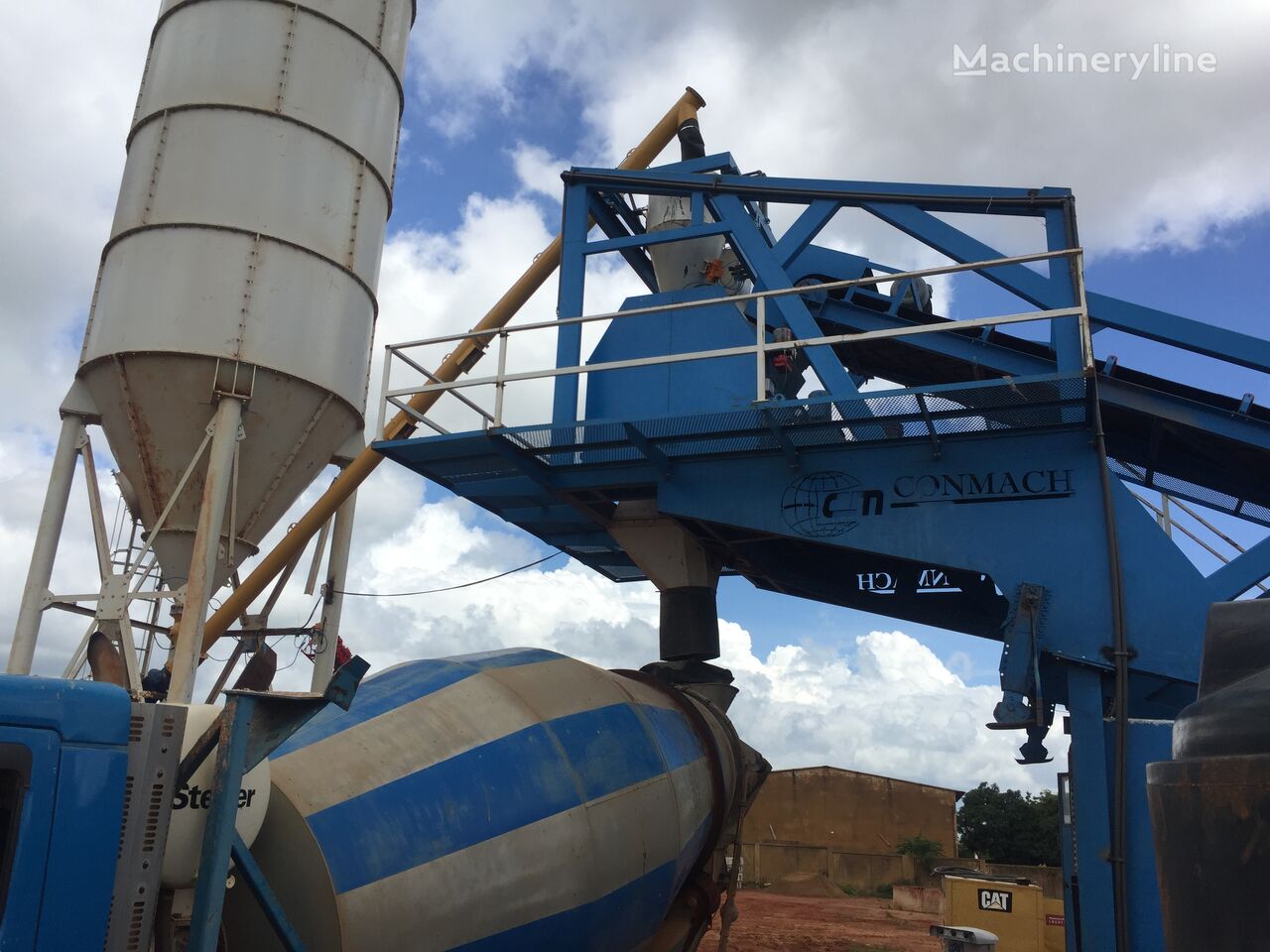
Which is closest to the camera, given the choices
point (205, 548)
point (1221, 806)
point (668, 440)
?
point (1221, 806)

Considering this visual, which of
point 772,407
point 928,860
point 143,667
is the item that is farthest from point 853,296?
point 928,860

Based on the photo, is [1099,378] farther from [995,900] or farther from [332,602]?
[332,602]

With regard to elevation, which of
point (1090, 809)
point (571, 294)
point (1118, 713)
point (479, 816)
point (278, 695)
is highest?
point (571, 294)

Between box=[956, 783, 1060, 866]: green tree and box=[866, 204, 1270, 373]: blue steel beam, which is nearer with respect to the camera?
box=[866, 204, 1270, 373]: blue steel beam

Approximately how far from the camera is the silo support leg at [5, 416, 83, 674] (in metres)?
12.6

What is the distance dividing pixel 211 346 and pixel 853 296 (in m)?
8.17

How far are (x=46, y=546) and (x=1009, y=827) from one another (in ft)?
121

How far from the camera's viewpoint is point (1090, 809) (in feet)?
25.6

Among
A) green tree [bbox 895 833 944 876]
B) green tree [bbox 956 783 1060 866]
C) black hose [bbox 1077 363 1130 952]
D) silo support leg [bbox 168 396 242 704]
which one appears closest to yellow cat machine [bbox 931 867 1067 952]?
black hose [bbox 1077 363 1130 952]

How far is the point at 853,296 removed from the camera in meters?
12.1

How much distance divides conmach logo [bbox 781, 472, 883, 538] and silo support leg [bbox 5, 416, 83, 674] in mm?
9705

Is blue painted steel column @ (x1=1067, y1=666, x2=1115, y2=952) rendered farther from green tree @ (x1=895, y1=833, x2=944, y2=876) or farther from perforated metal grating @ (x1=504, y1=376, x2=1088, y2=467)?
green tree @ (x1=895, y1=833, x2=944, y2=876)

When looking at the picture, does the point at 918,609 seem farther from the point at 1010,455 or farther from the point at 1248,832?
the point at 1248,832

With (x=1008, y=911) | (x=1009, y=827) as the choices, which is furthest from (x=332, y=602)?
(x=1009, y=827)
